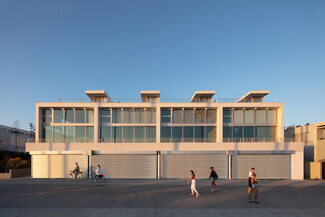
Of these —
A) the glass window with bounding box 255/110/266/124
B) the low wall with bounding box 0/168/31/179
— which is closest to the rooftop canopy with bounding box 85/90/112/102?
the low wall with bounding box 0/168/31/179

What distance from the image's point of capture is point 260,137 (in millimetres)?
21703

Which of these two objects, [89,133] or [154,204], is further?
[89,133]

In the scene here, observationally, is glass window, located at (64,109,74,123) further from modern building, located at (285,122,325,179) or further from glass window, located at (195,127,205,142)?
modern building, located at (285,122,325,179)

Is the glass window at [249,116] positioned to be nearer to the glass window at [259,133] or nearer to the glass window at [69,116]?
the glass window at [259,133]

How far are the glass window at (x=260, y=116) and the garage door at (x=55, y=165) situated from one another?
726 inches

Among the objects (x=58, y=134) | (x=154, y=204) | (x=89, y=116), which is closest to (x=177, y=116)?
(x=89, y=116)

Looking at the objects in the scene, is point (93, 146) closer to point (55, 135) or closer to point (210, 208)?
point (55, 135)

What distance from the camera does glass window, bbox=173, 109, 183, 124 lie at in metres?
22.0

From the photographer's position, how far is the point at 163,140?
69.9 ft

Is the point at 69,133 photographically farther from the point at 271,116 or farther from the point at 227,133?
the point at 271,116

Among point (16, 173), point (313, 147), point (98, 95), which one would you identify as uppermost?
point (98, 95)

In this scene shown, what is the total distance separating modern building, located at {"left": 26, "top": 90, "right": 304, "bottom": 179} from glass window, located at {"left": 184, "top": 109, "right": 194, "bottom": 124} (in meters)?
0.11

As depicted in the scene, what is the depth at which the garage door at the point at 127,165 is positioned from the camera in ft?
64.9

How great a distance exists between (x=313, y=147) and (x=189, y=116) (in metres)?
13.8
